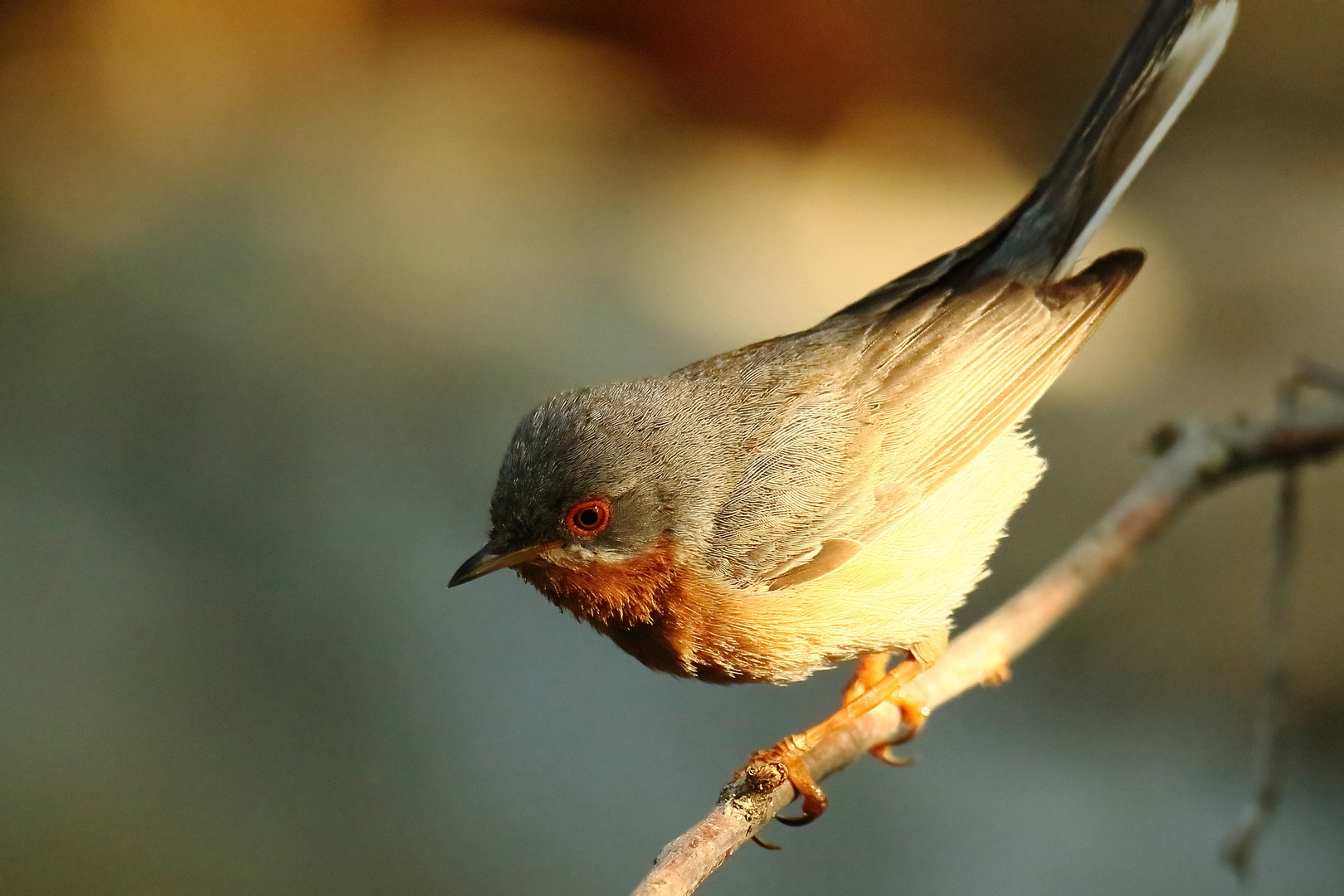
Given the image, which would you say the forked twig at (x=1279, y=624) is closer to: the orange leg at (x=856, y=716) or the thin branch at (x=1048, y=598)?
the thin branch at (x=1048, y=598)

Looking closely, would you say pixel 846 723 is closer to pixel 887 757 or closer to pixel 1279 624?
pixel 887 757

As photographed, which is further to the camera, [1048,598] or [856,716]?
[1048,598]

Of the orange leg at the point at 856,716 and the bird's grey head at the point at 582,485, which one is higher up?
the bird's grey head at the point at 582,485

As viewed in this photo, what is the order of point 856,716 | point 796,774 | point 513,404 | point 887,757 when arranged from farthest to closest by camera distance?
point 513,404, point 887,757, point 856,716, point 796,774

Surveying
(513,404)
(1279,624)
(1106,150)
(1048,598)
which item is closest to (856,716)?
(1048,598)

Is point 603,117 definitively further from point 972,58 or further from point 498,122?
point 972,58

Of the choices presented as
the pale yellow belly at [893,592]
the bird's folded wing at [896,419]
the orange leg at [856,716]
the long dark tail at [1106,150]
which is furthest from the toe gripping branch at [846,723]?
the long dark tail at [1106,150]

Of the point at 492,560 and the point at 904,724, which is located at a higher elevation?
the point at 492,560

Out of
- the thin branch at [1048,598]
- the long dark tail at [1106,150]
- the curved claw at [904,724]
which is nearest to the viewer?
the thin branch at [1048,598]

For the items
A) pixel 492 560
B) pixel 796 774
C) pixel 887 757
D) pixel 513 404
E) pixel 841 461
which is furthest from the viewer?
pixel 513 404
